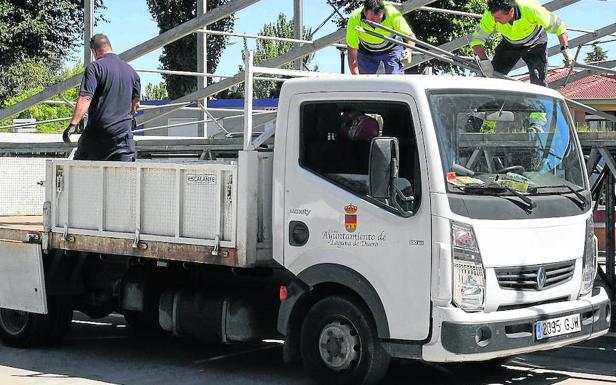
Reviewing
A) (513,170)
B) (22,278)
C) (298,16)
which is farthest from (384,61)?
(298,16)

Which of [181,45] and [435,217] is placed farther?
[181,45]

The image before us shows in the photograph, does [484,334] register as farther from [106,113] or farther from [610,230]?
[106,113]

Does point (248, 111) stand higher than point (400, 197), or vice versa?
point (248, 111)

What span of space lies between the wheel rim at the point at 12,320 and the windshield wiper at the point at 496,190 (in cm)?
457

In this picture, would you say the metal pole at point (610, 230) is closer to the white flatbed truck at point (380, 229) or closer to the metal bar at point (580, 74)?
the white flatbed truck at point (380, 229)

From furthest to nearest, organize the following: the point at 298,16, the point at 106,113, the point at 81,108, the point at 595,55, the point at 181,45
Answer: the point at 595,55 → the point at 181,45 → the point at 298,16 → the point at 106,113 → the point at 81,108

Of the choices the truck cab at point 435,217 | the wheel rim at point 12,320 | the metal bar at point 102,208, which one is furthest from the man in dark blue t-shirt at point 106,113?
the truck cab at point 435,217

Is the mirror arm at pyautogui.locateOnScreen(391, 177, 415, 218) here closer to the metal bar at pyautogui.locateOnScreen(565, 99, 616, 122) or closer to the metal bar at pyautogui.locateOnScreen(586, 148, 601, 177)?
the metal bar at pyautogui.locateOnScreen(586, 148, 601, 177)

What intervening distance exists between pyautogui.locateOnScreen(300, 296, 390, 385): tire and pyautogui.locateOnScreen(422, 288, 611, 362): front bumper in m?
0.42

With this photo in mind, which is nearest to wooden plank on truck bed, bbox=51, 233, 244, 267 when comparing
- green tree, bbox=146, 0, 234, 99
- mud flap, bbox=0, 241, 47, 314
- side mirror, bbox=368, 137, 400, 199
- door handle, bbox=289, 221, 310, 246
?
mud flap, bbox=0, 241, 47, 314

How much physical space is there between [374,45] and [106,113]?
251 cm

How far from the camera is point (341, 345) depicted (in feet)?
23.1

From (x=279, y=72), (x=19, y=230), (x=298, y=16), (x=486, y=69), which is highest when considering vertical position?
(x=298, y=16)

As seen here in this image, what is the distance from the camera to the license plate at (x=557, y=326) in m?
6.78
